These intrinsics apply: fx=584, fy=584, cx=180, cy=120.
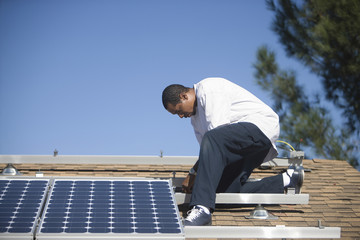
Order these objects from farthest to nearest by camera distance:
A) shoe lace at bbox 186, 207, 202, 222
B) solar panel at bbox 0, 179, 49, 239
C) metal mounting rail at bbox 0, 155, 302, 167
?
1. metal mounting rail at bbox 0, 155, 302, 167
2. shoe lace at bbox 186, 207, 202, 222
3. solar panel at bbox 0, 179, 49, 239

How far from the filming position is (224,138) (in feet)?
21.0

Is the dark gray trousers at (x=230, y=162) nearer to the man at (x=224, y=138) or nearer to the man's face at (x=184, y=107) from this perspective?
the man at (x=224, y=138)

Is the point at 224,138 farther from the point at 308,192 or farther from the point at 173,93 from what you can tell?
the point at 308,192

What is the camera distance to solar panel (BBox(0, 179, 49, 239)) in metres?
5.29

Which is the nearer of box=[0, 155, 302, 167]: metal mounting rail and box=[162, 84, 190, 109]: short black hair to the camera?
box=[162, 84, 190, 109]: short black hair

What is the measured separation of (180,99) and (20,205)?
2142 millimetres

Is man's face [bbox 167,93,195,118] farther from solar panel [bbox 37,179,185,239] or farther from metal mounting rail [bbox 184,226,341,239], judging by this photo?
metal mounting rail [bbox 184,226,341,239]

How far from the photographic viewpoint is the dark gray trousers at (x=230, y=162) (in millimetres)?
6219

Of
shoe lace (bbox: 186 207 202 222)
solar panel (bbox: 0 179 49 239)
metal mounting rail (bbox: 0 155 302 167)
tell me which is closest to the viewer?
solar panel (bbox: 0 179 49 239)

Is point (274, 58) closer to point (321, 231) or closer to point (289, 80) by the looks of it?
Answer: point (289, 80)

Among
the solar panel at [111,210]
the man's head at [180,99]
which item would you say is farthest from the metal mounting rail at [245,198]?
the man's head at [180,99]

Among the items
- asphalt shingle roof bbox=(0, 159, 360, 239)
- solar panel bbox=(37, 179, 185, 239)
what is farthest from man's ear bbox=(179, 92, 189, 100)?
asphalt shingle roof bbox=(0, 159, 360, 239)

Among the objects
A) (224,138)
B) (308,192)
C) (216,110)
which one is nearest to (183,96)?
(216,110)

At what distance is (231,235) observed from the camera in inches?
217
